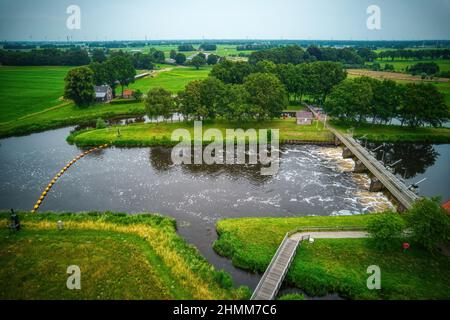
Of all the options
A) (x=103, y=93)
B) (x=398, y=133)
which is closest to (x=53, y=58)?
(x=103, y=93)

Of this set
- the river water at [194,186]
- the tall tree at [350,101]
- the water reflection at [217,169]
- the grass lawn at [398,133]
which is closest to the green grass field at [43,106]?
the river water at [194,186]

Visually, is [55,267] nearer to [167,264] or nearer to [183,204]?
[167,264]

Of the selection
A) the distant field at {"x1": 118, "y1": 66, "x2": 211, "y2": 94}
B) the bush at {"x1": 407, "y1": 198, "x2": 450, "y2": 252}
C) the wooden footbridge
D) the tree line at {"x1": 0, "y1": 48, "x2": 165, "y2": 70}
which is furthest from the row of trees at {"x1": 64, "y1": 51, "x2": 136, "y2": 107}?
the bush at {"x1": 407, "y1": 198, "x2": 450, "y2": 252}

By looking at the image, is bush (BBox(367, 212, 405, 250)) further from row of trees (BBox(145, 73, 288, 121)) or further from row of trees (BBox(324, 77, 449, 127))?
row of trees (BBox(324, 77, 449, 127))

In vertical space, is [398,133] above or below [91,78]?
below

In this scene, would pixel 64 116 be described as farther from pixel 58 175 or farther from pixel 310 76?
pixel 310 76
